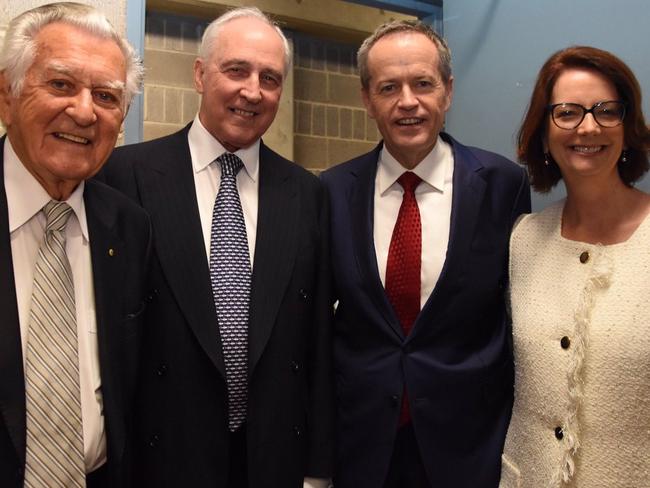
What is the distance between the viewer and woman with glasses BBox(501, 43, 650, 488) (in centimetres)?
152

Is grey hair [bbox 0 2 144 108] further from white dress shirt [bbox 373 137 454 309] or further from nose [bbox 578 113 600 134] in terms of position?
nose [bbox 578 113 600 134]

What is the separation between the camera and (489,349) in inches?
72.9

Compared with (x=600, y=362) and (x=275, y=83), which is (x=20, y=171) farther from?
(x=600, y=362)

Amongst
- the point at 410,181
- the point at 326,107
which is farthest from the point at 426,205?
the point at 326,107

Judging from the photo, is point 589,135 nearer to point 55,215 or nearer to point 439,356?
point 439,356

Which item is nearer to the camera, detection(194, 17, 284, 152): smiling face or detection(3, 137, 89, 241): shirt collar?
detection(3, 137, 89, 241): shirt collar

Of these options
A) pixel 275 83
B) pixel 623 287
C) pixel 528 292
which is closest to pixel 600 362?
pixel 623 287

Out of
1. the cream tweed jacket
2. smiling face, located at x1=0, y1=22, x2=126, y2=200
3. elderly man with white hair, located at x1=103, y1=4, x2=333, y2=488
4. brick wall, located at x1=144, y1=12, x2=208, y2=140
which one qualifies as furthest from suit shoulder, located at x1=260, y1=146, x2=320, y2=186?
brick wall, located at x1=144, y1=12, x2=208, y2=140

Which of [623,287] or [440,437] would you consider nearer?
[623,287]

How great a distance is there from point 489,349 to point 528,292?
20cm

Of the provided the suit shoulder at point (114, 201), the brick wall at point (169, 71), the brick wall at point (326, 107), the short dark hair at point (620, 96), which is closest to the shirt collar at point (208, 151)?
the suit shoulder at point (114, 201)

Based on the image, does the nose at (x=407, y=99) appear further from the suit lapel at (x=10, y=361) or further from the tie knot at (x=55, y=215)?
the suit lapel at (x=10, y=361)

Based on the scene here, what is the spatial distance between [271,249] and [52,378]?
648 millimetres

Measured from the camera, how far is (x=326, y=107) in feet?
17.3
